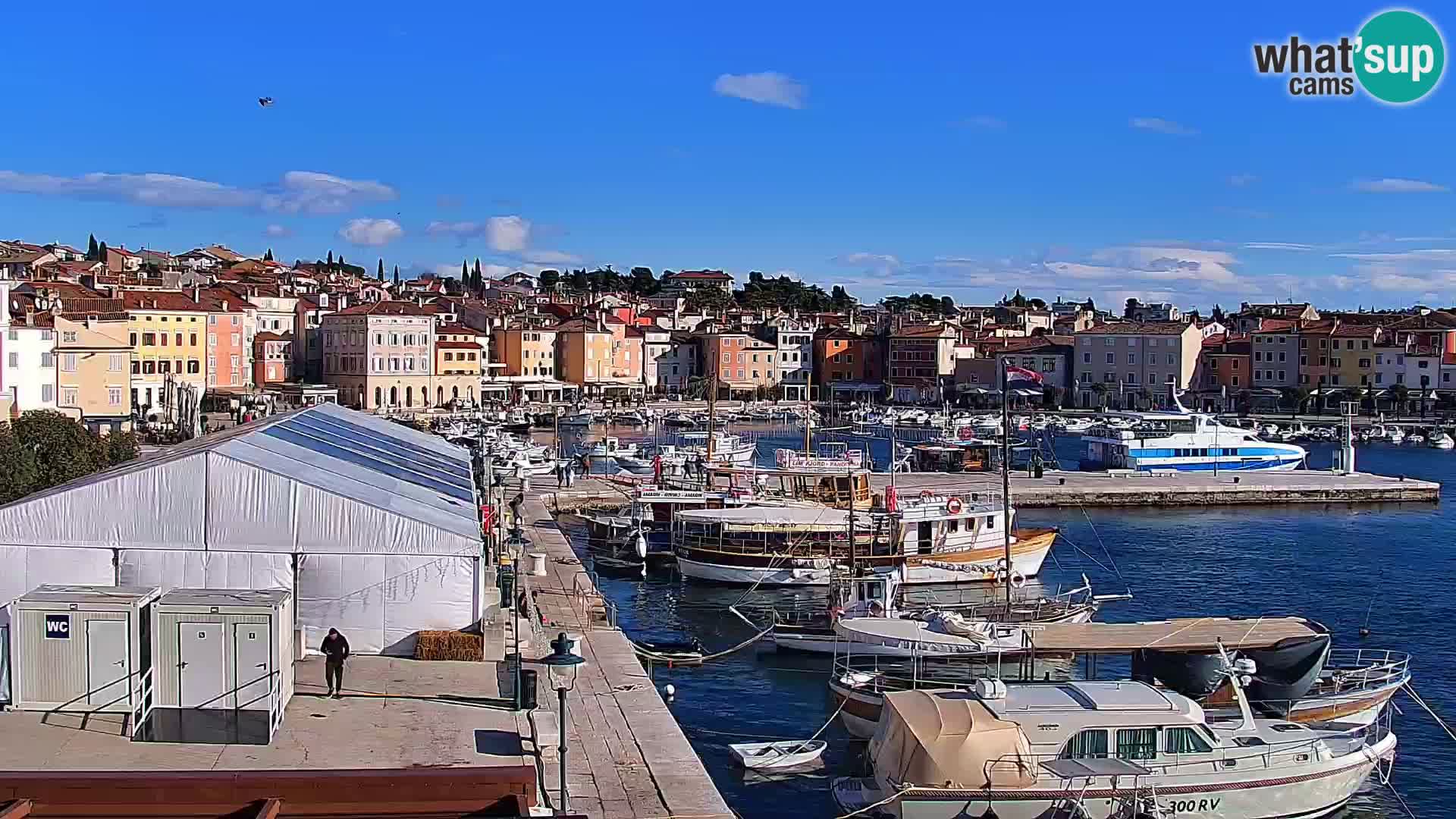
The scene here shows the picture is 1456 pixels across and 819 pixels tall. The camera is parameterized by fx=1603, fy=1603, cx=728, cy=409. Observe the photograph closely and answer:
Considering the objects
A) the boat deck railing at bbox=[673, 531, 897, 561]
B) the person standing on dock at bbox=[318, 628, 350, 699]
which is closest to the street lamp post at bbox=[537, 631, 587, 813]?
the person standing on dock at bbox=[318, 628, 350, 699]

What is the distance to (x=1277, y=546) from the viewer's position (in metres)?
33.8

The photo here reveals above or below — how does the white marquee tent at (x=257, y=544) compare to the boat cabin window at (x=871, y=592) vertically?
above

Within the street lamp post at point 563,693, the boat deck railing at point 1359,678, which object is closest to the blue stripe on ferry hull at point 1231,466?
the boat deck railing at point 1359,678

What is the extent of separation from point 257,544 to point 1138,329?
7867 cm

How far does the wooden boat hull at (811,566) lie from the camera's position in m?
26.4

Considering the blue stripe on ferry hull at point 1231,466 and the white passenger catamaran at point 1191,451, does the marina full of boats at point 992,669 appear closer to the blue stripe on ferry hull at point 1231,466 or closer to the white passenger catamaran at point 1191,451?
the white passenger catamaran at point 1191,451

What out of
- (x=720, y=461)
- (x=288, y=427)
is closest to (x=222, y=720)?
(x=288, y=427)

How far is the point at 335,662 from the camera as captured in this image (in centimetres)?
1309

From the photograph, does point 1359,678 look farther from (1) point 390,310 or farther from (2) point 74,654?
(1) point 390,310

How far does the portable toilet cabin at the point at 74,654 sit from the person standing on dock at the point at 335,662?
5.74 ft

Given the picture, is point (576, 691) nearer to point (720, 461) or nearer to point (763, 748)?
point (763, 748)

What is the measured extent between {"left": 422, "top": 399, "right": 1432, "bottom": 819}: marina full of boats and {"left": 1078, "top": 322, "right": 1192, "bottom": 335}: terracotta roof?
56.4 meters

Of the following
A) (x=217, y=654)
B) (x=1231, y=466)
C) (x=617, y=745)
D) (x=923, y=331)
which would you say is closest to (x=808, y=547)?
(x=617, y=745)

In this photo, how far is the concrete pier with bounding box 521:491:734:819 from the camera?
11289 millimetres
